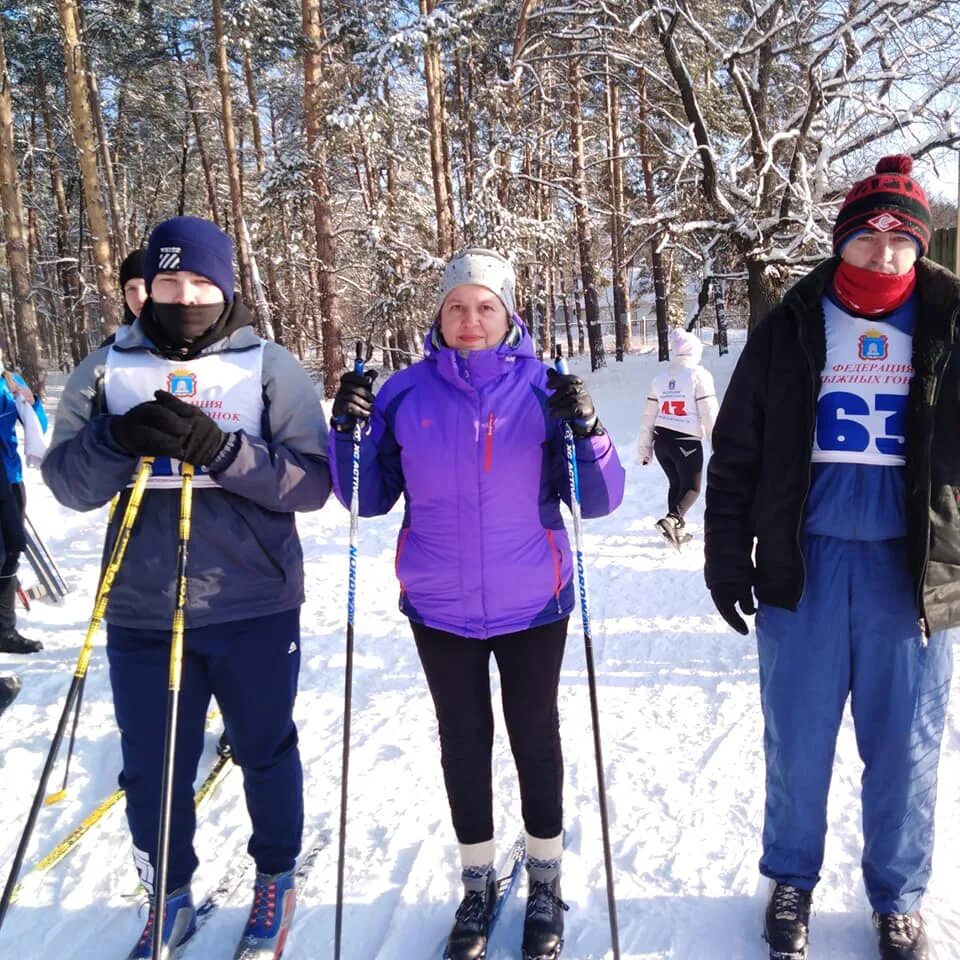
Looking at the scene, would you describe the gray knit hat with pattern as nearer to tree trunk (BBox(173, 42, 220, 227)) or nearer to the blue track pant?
the blue track pant

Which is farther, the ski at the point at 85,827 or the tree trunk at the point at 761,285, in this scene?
the tree trunk at the point at 761,285

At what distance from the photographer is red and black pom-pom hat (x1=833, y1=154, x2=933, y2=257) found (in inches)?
77.9

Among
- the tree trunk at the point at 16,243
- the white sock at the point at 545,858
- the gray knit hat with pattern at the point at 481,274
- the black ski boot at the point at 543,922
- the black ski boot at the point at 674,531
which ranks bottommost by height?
the black ski boot at the point at 543,922

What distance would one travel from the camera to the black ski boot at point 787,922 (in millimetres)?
2172

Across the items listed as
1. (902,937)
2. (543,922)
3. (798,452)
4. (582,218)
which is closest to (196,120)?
(582,218)

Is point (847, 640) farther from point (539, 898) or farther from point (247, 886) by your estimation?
point (247, 886)

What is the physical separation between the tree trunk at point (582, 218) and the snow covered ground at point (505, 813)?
1521cm

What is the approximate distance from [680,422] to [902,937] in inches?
180

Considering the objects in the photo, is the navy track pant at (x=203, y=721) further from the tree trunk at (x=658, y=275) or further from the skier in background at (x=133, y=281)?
the tree trunk at (x=658, y=275)

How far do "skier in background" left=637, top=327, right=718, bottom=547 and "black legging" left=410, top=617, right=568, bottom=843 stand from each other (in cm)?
431

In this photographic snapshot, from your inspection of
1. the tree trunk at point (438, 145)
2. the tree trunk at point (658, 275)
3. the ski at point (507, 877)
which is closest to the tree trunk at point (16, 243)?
the tree trunk at point (438, 145)

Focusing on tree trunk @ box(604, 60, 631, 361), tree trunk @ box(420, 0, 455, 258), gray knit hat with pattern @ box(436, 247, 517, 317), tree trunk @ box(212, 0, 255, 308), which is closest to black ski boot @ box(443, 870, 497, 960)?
gray knit hat with pattern @ box(436, 247, 517, 317)

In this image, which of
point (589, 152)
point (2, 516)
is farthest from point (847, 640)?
point (589, 152)

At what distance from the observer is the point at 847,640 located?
2.14m
